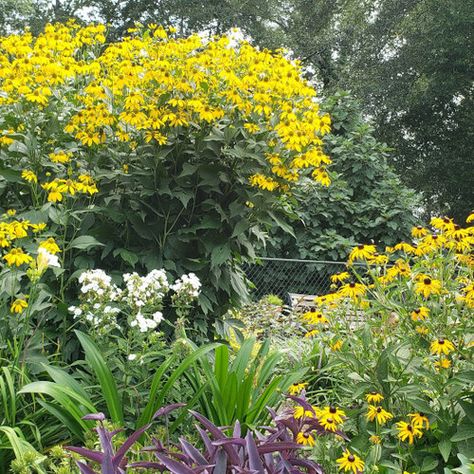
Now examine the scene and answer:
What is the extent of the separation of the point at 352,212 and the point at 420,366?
17.5 feet

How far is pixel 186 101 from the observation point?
2.93 meters

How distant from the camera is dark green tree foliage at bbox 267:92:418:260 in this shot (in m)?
7.31

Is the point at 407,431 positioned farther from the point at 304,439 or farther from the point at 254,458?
the point at 254,458

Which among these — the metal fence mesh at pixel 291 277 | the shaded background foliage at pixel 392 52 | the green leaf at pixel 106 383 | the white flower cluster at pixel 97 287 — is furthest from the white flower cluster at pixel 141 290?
the shaded background foliage at pixel 392 52

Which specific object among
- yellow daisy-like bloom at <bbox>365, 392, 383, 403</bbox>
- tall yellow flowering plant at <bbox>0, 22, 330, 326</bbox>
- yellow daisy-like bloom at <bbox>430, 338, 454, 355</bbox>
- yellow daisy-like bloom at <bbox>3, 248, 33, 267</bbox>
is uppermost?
tall yellow flowering plant at <bbox>0, 22, 330, 326</bbox>

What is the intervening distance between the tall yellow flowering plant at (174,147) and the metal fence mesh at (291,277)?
3620mm

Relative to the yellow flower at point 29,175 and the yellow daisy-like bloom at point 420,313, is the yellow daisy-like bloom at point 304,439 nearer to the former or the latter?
the yellow daisy-like bloom at point 420,313

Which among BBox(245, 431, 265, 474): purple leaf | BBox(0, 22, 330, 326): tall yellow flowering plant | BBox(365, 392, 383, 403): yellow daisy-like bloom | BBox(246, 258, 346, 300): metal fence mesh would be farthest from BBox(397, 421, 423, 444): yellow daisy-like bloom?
BBox(246, 258, 346, 300): metal fence mesh

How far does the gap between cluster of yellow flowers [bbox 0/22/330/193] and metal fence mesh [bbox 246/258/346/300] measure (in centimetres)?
376

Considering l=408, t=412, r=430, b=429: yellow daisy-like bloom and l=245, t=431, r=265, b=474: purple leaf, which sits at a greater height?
l=245, t=431, r=265, b=474: purple leaf

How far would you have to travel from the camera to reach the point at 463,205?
707 inches

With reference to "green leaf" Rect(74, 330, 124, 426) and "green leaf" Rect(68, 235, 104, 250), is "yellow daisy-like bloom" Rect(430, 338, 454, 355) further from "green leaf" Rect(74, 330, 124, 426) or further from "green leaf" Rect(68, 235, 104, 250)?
"green leaf" Rect(68, 235, 104, 250)

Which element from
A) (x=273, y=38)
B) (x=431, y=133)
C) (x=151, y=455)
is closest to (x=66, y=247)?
(x=151, y=455)

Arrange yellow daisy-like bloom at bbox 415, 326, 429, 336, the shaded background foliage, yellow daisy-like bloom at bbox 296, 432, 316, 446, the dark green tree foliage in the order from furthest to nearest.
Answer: the shaded background foliage → the dark green tree foliage → yellow daisy-like bloom at bbox 415, 326, 429, 336 → yellow daisy-like bloom at bbox 296, 432, 316, 446
